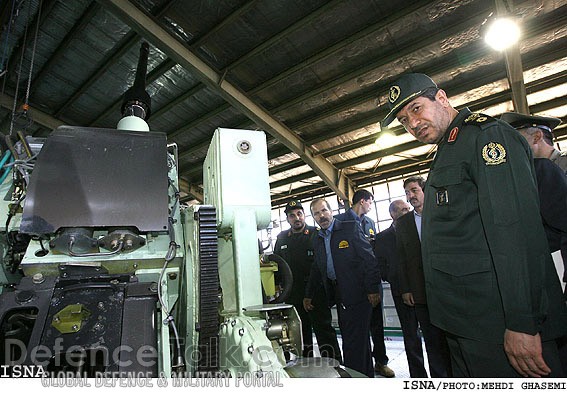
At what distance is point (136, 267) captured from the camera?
1214 mm

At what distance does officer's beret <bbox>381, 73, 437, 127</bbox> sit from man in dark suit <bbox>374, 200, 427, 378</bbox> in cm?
179

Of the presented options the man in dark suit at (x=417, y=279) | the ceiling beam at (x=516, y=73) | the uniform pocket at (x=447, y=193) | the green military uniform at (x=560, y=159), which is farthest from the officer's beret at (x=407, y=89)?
the ceiling beam at (x=516, y=73)

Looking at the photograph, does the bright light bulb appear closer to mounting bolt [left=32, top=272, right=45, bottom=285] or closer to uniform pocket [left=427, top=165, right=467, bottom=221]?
uniform pocket [left=427, top=165, right=467, bottom=221]

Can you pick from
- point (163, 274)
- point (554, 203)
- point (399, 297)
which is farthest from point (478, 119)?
point (399, 297)

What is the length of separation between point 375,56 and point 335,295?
3.69 m

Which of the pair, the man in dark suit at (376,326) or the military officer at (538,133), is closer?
the military officer at (538,133)

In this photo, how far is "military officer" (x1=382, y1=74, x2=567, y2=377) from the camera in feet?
3.29

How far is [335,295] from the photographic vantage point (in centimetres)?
329

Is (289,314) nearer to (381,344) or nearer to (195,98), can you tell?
(381,344)

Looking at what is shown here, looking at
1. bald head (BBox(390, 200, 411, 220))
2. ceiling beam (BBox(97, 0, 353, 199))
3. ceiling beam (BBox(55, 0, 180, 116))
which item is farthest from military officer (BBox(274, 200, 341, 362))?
ceiling beam (BBox(55, 0, 180, 116))

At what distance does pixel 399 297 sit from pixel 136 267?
2.72 meters

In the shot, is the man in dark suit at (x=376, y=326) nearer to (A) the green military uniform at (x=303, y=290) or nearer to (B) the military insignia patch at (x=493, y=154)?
(A) the green military uniform at (x=303, y=290)

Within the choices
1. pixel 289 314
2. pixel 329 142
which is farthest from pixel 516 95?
pixel 289 314

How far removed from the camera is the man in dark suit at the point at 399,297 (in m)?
2.70
